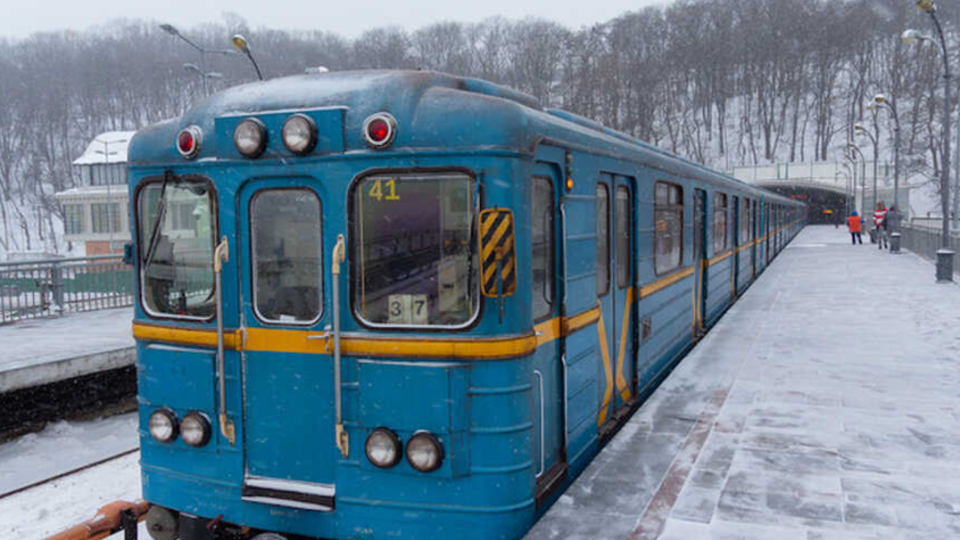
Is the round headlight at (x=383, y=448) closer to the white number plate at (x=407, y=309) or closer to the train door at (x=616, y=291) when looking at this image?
the white number plate at (x=407, y=309)

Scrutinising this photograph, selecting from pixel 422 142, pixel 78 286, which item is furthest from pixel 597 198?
pixel 78 286

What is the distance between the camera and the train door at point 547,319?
4555 mm

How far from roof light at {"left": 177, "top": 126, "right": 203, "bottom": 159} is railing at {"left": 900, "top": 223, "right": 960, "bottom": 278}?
64.4 ft

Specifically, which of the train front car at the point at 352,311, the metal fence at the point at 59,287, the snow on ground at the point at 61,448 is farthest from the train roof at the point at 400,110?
the metal fence at the point at 59,287

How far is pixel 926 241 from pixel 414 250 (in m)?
25.4

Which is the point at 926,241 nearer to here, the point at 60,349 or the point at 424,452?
the point at 60,349

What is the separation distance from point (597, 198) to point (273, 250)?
7.92ft

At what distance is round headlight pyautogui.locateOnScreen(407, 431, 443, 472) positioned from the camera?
4.11 meters

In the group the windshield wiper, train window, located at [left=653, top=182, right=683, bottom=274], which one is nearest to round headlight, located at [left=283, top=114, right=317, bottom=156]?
the windshield wiper

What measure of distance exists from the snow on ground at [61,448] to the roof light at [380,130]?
6.44m

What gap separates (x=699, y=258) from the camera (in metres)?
10.8

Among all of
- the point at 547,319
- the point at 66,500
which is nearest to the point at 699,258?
the point at 547,319

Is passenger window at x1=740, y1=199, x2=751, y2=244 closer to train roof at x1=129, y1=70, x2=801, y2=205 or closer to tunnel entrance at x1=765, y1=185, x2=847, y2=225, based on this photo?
train roof at x1=129, y1=70, x2=801, y2=205

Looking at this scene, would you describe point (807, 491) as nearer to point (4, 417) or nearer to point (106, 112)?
point (4, 417)
